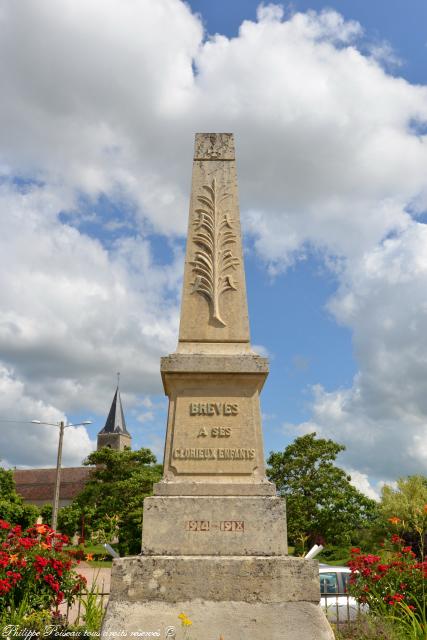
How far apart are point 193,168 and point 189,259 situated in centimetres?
128

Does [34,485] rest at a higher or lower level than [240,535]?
higher

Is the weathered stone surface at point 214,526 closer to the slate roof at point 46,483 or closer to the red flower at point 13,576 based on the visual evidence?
the red flower at point 13,576

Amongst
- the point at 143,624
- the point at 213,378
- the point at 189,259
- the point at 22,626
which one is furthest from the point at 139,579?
the point at 189,259

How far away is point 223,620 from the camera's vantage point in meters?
4.91

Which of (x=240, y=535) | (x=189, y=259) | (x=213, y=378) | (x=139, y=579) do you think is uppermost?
(x=189, y=259)

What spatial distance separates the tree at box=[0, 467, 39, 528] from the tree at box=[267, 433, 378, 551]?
15.2 metres

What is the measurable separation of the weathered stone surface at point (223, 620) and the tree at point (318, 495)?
73.3 ft

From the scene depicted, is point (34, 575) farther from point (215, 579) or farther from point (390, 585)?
point (390, 585)

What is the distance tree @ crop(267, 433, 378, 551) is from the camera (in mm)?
26984

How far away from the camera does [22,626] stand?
5.71m

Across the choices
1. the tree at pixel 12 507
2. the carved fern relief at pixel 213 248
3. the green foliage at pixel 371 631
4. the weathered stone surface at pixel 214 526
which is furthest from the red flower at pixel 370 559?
the tree at pixel 12 507

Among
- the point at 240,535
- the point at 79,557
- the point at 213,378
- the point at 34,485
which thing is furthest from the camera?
the point at 34,485

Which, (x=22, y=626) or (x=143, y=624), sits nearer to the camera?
(x=143, y=624)

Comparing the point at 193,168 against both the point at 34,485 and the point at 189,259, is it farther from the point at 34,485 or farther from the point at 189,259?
the point at 34,485
